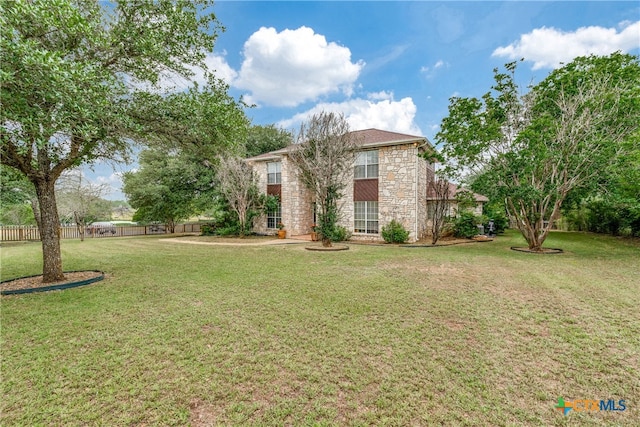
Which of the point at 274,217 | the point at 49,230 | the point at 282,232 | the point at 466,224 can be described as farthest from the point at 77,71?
the point at 466,224

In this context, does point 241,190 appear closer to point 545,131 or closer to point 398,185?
point 398,185

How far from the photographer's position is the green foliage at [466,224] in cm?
1564

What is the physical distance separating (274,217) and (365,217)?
6594mm

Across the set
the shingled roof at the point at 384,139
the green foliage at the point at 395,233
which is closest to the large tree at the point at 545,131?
the shingled roof at the point at 384,139

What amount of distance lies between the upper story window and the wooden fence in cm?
1003

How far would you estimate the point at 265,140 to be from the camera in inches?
1046

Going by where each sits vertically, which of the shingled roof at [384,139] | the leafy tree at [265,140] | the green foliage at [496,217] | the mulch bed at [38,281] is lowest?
the mulch bed at [38,281]

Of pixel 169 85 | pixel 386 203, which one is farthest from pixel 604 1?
pixel 169 85

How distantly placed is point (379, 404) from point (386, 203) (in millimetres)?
12492

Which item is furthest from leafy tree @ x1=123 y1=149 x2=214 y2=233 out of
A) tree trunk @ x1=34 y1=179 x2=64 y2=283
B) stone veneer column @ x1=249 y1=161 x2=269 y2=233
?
tree trunk @ x1=34 y1=179 x2=64 y2=283

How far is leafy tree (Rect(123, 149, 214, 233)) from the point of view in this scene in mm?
19562

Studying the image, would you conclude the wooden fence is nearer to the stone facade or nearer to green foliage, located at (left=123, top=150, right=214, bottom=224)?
green foliage, located at (left=123, top=150, right=214, bottom=224)

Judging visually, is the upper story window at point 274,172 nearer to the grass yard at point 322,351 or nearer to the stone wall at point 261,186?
the stone wall at point 261,186

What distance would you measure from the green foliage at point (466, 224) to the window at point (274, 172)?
11.4 meters
